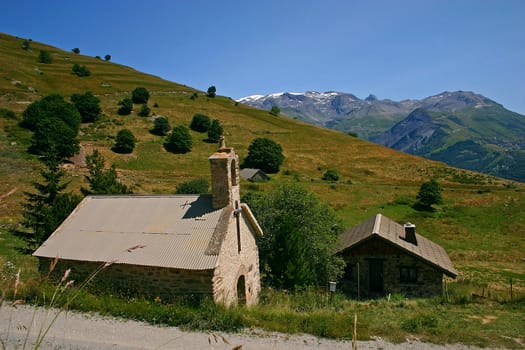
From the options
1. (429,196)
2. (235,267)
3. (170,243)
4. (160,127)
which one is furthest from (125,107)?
(235,267)

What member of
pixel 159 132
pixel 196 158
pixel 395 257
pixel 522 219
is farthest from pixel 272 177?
pixel 395 257

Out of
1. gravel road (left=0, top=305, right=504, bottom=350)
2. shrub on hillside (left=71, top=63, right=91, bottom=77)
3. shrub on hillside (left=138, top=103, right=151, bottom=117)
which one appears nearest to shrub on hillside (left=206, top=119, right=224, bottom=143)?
shrub on hillside (left=138, top=103, right=151, bottom=117)

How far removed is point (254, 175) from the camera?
195 ft

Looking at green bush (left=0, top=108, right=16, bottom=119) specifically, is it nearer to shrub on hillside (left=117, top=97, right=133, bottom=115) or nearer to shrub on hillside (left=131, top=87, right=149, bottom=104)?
shrub on hillside (left=117, top=97, right=133, bottom=115)

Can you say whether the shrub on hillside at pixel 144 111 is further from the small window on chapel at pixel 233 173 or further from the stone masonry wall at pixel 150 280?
the stone masonry wall at pixel 150 280

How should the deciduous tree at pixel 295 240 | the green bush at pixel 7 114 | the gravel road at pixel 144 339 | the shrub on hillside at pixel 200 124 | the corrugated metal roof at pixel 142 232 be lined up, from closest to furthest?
the gravel road at pixel 144 339 < the corrugated metal roof at pixel 142 232 < the deciduous tree at pixel 295 240 < the green bush at pixel 7 114 < the shrub on hillside at pixel 200 124

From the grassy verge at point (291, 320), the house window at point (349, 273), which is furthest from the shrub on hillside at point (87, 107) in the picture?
the house window at point (349, 273)

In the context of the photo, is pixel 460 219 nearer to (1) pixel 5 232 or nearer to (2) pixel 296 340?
(2) pixel 296 340

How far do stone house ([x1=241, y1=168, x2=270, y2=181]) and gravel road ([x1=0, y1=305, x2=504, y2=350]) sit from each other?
157ft

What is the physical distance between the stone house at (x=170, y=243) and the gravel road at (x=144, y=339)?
2.24 metres

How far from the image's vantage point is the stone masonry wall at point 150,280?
41.0 feet

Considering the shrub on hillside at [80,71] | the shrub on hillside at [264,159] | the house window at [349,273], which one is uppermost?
the shrub on hillside at [80,71]

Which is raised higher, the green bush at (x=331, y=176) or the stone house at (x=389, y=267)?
the green bush at (x=331, y=176)

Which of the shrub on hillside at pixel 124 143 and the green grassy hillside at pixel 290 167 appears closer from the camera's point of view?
the green grassy hillside at pixel 290 167
